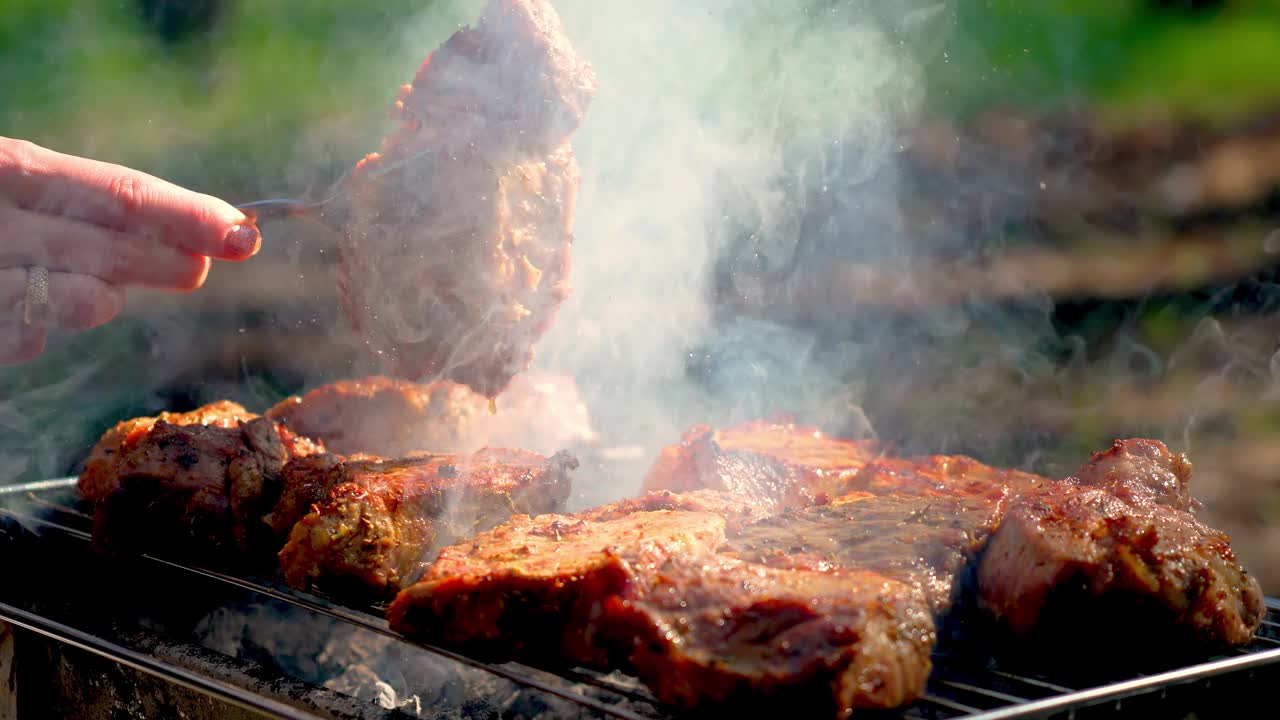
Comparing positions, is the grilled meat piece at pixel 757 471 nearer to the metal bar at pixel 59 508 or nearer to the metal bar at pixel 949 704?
the metal bar at pixel 949 704

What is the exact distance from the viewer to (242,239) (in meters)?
3.24

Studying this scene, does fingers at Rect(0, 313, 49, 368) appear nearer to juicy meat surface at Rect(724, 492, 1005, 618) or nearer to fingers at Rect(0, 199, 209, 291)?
fingers at Rect(0, 199, 209, 291)

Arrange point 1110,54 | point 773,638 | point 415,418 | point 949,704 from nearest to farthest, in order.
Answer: point 773,638
point 949,704
point 415,418
point 1110,54

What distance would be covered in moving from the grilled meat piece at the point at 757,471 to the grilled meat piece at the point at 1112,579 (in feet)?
3.31

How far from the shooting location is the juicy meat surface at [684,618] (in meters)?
1.83

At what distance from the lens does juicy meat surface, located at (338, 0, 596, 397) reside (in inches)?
136

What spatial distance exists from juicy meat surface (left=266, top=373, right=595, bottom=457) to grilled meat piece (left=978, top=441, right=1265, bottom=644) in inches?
105

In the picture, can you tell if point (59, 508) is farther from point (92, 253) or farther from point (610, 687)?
point (610, 687)

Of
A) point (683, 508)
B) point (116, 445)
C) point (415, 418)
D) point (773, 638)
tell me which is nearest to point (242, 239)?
point (116, 445)

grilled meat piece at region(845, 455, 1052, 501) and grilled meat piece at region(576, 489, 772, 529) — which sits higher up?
grilled meat piece at region(845, 455, 1052, 501)

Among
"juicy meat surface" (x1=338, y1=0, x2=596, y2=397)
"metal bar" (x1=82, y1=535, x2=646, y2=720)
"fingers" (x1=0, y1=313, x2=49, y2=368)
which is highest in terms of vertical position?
"juicy meat surface" (x1=338, y1=0, x2=596, y2=397)

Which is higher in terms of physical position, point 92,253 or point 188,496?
point 92,253

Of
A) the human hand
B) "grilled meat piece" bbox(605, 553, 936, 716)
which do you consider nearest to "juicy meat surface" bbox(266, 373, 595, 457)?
the human hand

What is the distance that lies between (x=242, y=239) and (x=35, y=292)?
0.77 metres
